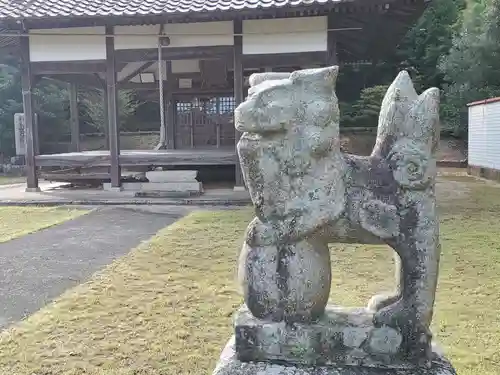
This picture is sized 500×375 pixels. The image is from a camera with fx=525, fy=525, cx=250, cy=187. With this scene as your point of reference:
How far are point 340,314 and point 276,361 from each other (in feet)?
1.02

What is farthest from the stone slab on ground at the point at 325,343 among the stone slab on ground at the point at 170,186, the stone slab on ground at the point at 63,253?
the stone slab on ground at the point at 170,186

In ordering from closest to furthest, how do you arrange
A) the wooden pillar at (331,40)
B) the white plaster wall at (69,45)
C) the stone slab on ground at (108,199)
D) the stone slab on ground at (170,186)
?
the stone slab on ground at (108,199) < the wooden pillar at (331,40) < the white plaster wall at (69,45) < the stone slab on ground at (170,186)

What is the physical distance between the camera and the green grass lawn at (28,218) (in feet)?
27.2

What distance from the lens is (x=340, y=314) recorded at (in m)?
2.00

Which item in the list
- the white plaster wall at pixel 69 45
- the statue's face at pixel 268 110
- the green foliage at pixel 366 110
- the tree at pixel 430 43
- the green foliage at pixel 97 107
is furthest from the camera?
the tree at pixel 430 43

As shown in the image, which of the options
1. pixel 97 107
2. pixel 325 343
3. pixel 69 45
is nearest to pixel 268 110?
pixel 325 343

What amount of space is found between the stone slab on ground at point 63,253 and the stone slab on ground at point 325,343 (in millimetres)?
3033

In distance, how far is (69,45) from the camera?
12.2 metres

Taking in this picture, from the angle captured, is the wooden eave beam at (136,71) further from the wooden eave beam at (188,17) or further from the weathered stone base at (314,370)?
the weathered stone base at (314,370)

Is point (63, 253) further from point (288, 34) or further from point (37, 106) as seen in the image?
point (37, 106)

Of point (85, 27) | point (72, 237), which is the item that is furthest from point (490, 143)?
point (72, 237)

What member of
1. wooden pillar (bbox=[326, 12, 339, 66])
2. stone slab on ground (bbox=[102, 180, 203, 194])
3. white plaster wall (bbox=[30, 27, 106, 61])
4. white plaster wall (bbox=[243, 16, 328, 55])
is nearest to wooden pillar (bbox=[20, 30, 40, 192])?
white plaster wall (bbox=[30, 27, 106, 61])

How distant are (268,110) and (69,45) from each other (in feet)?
38.3

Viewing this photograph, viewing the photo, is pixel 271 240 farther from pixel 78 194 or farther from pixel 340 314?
pixel 78 194
